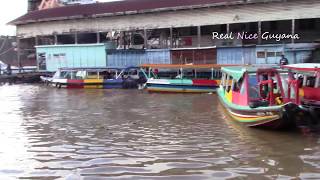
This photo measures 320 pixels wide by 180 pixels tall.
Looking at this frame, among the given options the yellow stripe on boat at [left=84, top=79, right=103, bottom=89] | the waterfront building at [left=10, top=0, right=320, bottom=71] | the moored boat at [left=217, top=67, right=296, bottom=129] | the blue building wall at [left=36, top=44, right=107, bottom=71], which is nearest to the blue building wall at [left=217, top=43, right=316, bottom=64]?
the waterfront building at [left=10, top=0, right=320, bottom=71]

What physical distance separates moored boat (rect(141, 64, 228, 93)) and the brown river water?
343 inches

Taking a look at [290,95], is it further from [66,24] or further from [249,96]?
[66,24]

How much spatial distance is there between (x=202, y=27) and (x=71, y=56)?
35.0 ft

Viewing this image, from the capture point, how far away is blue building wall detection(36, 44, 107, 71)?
36406mm

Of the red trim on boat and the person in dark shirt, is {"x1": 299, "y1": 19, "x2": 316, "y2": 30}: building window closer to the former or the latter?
the person in dark shirt

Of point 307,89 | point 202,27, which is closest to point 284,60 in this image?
point 202,27

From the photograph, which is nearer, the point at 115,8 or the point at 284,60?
the point at 284,60

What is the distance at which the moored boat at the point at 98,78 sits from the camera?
30.9m

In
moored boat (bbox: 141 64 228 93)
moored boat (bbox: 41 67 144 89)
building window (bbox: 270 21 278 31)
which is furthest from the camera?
building window (bbox: 270 21 278 31)

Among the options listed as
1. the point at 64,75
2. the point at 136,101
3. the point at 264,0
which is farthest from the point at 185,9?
the point at 136,101

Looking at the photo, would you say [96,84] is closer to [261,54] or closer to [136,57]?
[136,57]

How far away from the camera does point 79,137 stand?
12.1m

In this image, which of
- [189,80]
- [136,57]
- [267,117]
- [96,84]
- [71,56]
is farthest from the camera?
[71,56]

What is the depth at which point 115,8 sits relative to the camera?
3881 cm
